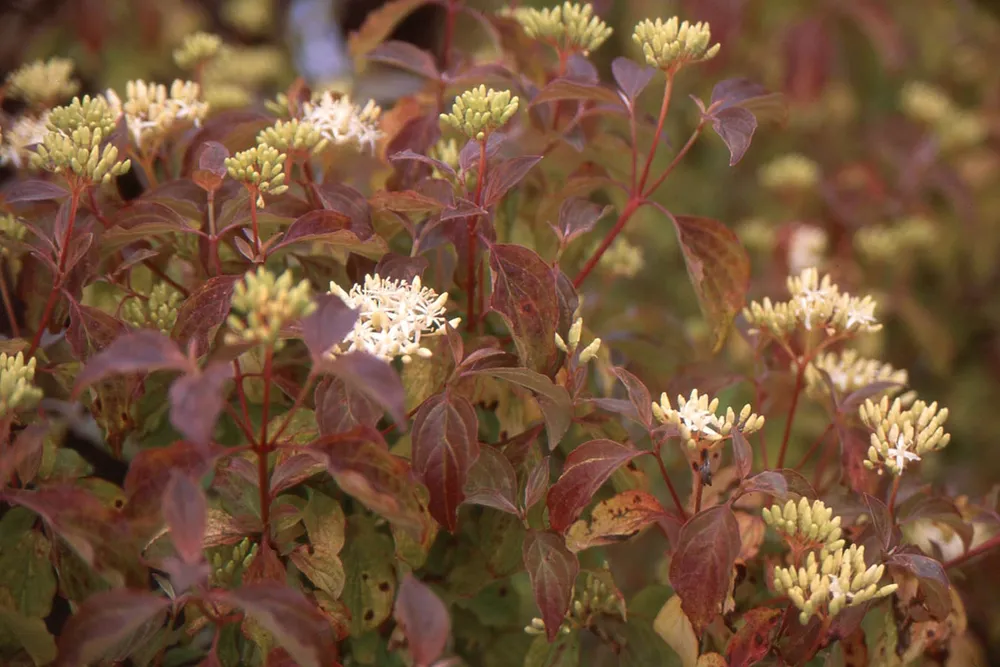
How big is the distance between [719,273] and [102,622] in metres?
0.57

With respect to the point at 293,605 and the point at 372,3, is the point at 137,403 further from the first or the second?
the point at 372,3

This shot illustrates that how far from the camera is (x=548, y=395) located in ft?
2.28

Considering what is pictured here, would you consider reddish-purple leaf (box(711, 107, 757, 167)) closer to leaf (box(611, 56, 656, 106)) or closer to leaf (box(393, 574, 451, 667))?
leaf (box(611, 56, 656, 106))

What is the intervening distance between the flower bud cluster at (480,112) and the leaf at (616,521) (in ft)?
1.03

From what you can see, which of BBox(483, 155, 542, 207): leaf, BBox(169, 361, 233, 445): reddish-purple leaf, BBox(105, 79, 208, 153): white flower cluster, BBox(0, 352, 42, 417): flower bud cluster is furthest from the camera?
BBox(105, 79, 208, 153): white flower cluster

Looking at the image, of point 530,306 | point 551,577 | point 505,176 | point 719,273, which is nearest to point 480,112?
point 505,176

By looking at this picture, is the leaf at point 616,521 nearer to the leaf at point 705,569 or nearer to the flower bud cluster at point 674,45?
the leaf at point 705,569

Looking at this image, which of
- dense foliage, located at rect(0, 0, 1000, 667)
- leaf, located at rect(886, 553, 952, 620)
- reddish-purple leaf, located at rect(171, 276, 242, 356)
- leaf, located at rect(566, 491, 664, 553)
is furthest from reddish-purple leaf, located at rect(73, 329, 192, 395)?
leaf, located at rect(886, 553, 952, 620)

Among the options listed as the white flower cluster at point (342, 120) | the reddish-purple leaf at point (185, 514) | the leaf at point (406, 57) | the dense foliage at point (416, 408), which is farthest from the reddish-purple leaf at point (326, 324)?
the leaf at point (406, 57)

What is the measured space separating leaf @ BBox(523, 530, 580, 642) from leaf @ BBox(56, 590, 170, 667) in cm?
26

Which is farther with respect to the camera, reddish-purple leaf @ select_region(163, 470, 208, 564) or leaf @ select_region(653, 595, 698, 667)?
leaf @ select_region(653, 595, 698, 667)

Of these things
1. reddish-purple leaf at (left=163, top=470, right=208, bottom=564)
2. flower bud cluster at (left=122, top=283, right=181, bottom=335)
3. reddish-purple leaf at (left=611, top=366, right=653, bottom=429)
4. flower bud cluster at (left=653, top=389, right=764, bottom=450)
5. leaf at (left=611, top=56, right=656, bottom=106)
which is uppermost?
leaf at (left=611, top=56, right=656, bottom=106)

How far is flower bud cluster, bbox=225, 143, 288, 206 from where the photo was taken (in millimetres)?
709

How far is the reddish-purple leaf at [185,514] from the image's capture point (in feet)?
1.81
